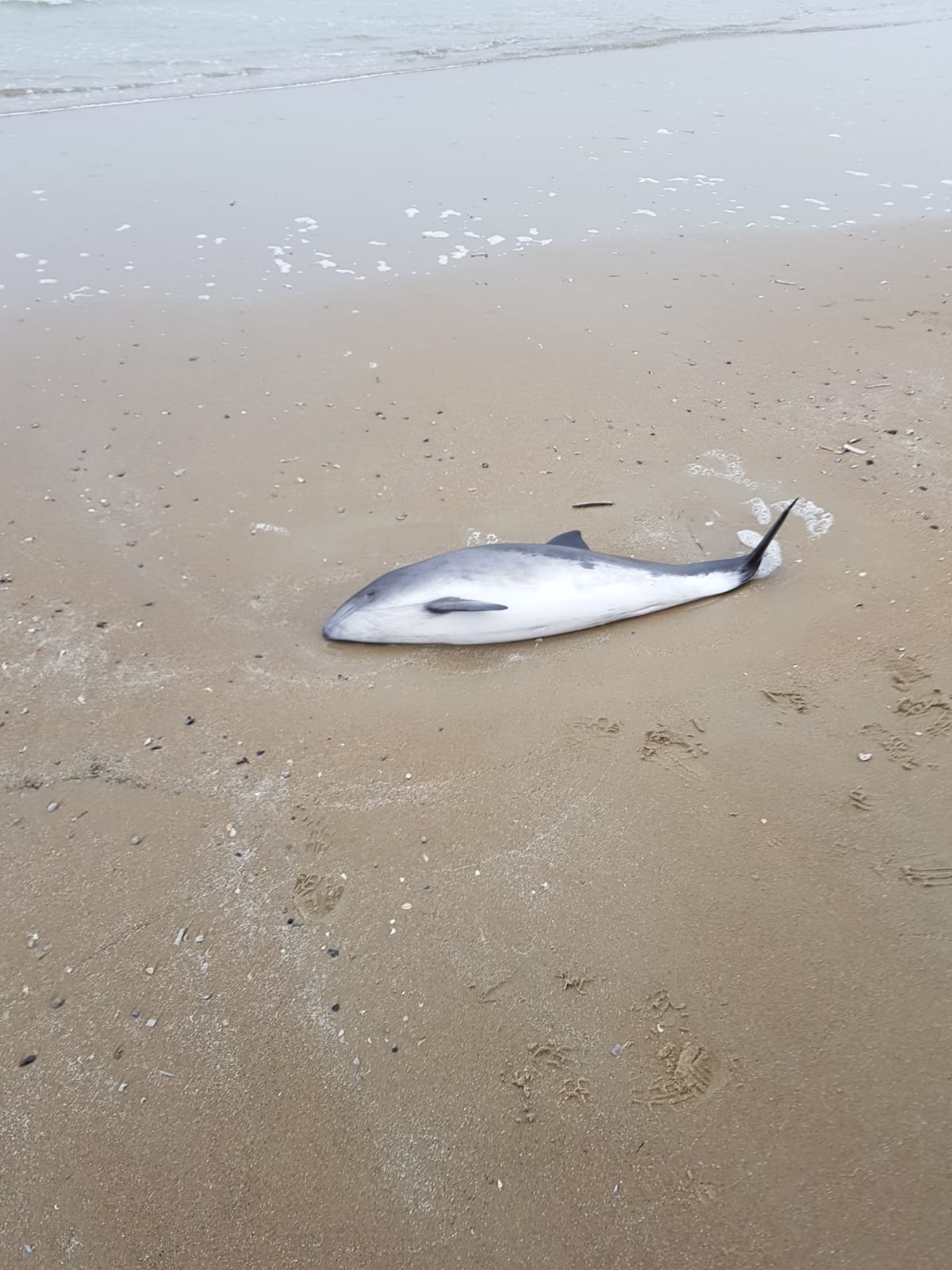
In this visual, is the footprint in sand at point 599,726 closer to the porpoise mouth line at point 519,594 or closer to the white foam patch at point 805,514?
the porpoise mouth line at point 519,594

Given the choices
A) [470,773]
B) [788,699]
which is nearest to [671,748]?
[788,699]

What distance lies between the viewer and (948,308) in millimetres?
6590

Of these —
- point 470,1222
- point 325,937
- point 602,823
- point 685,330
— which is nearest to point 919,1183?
point 470,1222

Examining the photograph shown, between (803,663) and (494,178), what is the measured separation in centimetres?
697

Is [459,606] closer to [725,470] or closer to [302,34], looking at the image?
[725,470]

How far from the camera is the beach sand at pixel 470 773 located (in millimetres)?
2404

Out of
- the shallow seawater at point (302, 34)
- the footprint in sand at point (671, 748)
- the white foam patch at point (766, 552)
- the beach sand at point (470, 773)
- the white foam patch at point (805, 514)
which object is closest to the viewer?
the beach sand at point (470, 773)

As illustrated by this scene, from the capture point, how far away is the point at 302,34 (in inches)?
591

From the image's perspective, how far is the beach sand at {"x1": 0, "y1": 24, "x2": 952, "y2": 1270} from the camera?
7.89 ft

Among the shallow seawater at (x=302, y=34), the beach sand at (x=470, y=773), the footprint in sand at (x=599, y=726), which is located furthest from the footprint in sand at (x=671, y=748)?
the shallow seawater at (x=302, y=34)

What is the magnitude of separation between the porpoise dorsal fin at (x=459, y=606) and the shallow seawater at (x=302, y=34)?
35.4ft

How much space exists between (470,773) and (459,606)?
0.85 metres

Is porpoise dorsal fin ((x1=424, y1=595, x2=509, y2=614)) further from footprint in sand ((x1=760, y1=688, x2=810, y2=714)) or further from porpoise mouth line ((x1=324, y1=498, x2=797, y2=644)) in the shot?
footprint in sand ((x1=760, y1=688, x2=810, y2=714))

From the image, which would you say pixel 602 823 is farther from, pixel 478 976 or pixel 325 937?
pixel 325 937
